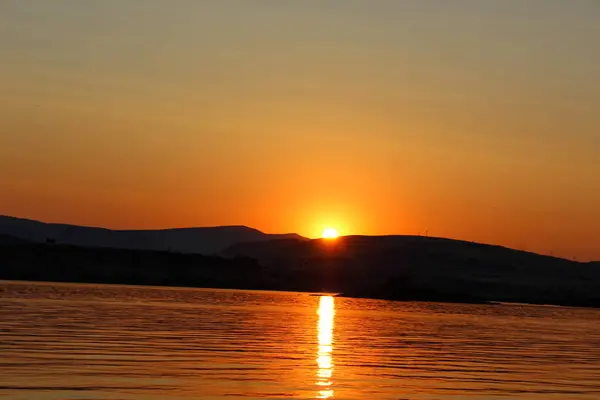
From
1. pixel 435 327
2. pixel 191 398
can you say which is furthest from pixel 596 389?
pixel 435 327

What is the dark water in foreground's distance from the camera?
28.3m

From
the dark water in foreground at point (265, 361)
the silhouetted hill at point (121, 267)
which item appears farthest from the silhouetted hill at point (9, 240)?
the dark water in foreground at point (265, 361)

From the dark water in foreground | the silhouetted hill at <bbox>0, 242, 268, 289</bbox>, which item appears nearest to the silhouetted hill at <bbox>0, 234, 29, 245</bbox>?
the silhouetted hill at <bbox>0, 242, 268, 289</bbox>

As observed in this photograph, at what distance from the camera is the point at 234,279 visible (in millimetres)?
190875

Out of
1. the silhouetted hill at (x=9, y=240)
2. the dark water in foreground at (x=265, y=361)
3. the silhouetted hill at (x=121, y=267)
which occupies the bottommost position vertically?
the dark water in foreground at (x=265, y=361)

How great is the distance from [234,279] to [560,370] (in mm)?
153965

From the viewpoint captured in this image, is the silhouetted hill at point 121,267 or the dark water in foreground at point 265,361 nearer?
the dark water in foreground at point 265,361

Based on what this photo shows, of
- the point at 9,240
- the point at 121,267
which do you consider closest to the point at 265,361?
the point at 121,267

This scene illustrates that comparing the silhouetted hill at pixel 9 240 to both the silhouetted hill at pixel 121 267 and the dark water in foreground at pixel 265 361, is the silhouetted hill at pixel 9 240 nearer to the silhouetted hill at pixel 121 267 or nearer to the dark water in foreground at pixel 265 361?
the silhouetted hill at pixel 121 267

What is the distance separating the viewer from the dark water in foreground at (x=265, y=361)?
1115 inches

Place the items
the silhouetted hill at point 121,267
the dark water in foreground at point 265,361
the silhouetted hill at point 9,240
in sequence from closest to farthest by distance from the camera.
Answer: the dark water in foreground at point 265,361 < the silhouetted hill at point 121,267 < the silhouetted hill at point 9,240

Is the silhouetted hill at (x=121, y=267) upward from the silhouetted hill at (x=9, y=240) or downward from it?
downward

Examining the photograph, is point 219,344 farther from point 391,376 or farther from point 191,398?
point 191,398

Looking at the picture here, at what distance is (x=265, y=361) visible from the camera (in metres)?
36.3
